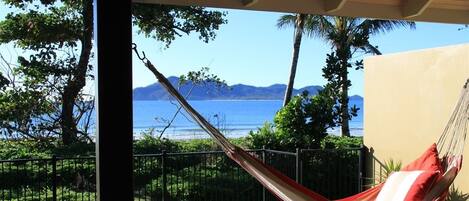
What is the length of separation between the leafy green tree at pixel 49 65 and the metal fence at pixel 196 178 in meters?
1.57

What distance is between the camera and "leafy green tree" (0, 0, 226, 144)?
712cm

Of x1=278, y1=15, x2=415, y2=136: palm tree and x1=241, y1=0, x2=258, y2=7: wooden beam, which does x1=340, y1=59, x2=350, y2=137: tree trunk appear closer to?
x1=278, y1=15, x2=415, y2=136: palm tree

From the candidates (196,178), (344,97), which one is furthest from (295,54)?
(196,178)

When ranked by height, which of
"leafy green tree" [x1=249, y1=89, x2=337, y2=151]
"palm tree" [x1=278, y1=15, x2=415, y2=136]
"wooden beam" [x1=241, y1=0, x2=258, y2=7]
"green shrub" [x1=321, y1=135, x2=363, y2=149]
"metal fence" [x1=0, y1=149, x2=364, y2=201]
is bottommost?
"metal fence" [x1=0, y1=149, x2=364, y2=201]

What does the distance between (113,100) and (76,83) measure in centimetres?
661

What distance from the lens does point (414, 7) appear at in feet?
10.1

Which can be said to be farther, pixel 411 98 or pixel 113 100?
pixel 411 98

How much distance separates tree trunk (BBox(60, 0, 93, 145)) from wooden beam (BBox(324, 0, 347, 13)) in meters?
4.98

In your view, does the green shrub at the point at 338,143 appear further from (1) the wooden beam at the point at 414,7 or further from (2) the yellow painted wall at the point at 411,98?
A: (1) the wooden beam at the point at 414,7

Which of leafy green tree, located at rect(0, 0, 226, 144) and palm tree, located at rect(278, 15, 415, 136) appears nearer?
leafy green tree, located at rect(0, 0, 226, 144)

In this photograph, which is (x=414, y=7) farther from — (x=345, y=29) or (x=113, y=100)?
(x=345, y=29)

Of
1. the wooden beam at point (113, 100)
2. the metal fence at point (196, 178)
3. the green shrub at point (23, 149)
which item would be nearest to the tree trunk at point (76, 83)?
the green shrub at point (23, 149)

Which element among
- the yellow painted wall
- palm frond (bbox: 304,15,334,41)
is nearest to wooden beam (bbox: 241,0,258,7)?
the yellow painted wall

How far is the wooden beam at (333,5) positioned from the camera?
295cm
